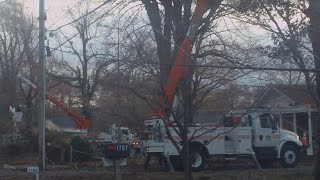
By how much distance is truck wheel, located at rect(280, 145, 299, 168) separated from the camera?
3053 centimetres

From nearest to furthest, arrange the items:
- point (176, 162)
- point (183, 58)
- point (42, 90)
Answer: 1. point (183, 58)
2. point (42, 90)
3. point (176, 162)

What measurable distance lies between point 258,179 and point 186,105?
7.42 m

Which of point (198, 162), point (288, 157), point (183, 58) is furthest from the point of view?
point (288, 157)

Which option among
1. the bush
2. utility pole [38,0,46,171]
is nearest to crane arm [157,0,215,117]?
utility pole [38,0,46,171]

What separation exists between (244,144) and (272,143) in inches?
79.6

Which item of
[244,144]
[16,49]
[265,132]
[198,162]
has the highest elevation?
[16,49]

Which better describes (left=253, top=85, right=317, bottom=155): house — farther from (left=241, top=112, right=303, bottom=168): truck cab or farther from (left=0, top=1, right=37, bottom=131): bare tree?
(left=0, top=1, right=37, bottom=131): bare tree

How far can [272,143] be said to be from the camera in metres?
30.2

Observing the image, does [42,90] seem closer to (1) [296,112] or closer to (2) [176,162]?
(2) [176,162]

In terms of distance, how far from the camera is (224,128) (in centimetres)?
2648

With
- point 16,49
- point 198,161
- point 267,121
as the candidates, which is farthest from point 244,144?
point 16,49

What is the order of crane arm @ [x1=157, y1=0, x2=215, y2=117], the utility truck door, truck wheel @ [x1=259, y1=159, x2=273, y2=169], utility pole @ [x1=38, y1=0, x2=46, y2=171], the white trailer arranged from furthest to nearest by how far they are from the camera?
truck wheel @ [x1=259, y1=159, x2=273, y2=169] < the utility truck door < the white trailer < utility pole @ [x1=38, y1=0, x2=46, y2=171] < crane arm @ [x1=157, y1=0, x2=215, y2=117]

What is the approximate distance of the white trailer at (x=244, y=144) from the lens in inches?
1068

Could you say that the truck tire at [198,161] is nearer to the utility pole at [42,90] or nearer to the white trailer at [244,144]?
the white trailer at [244,144]
